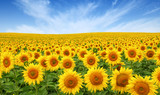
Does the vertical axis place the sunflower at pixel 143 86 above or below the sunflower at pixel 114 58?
below

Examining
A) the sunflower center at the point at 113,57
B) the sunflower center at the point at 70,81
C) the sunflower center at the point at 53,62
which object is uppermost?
the sunflower center at the point at 113,57

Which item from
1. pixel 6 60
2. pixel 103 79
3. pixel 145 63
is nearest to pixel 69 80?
pixel 103 79

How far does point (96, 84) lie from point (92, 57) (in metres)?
1.89

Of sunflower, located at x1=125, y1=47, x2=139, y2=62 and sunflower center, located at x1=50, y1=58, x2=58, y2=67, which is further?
sunflower, located at x1=125, y1=47, x2=139, y2=62

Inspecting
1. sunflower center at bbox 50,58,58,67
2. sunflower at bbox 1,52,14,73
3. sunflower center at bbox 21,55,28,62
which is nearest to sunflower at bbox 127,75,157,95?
sunflower center at bbox 50,58,58,67

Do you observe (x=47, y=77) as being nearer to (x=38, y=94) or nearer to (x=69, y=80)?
(x=38, y=94)

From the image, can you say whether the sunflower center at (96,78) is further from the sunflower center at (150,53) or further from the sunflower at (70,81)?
the sunflower center at (150,53)

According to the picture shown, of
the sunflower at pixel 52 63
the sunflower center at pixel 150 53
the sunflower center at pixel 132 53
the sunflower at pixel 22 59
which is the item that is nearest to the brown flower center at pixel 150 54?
the sunflower center at pixel 150 53

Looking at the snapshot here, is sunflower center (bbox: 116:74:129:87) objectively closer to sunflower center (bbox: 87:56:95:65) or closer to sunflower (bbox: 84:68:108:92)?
sunflower (bbox: 84:68:108:92)

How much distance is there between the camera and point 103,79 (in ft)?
12.3

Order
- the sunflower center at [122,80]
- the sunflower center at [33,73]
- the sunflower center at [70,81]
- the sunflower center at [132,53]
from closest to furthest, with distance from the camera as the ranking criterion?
the sunflower center at [122,80] → the sunflower center at [70,81] → the sunflower center at [33,73] → the sunflower center at [132,53]

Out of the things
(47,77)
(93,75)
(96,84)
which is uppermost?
(93,75)

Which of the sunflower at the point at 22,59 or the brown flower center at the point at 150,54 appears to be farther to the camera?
the brown flower center at the point at 150,54

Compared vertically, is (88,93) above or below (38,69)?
below
